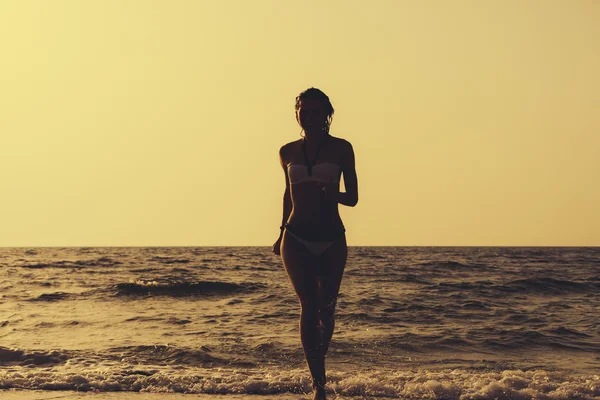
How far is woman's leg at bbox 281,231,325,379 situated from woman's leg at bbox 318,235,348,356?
0.04 metres


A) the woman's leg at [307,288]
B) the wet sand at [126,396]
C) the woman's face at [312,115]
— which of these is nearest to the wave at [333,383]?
the wet sand at [126,396]

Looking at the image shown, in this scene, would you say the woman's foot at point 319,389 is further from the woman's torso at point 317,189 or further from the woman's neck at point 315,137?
the woman's neck at point 315,137

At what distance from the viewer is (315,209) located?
561 centimetres

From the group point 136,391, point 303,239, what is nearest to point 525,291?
point 136,391

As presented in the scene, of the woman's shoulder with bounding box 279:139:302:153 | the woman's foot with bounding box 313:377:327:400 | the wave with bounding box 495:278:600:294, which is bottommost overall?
the wave with bounding box 495:278:600:294

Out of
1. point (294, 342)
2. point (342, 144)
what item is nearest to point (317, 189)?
point (342, 144)

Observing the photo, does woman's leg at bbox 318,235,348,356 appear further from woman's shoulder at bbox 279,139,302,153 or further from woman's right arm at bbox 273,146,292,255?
woman's shoulder at bbox 279,139,302,153

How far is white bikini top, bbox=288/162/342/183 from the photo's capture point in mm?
5543

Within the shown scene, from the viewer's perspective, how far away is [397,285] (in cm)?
2569

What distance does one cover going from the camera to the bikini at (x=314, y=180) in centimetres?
555

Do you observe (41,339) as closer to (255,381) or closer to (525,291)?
(255,381)

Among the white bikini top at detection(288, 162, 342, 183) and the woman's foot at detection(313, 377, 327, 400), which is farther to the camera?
the woman's foot at detection(313, 377, 327, 400)

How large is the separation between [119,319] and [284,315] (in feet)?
11.3

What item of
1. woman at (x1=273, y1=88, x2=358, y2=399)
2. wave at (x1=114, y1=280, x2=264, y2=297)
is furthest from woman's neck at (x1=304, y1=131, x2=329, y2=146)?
wave at (x1=114, y1=280, x2=264, y2=297)
